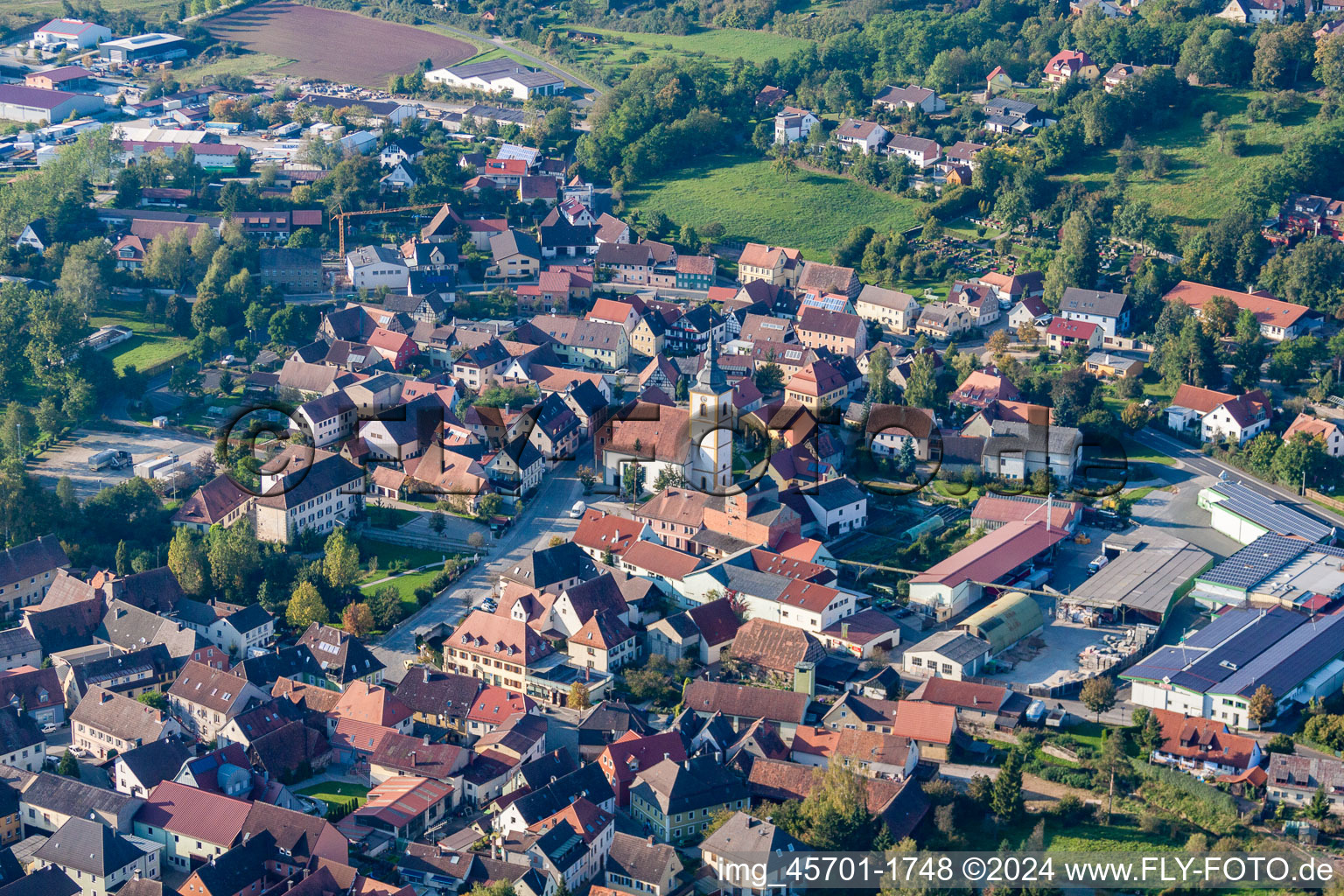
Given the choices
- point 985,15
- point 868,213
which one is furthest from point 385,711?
point 985,15

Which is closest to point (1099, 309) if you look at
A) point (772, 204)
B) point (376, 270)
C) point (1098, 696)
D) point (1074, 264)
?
point (1074, 264)

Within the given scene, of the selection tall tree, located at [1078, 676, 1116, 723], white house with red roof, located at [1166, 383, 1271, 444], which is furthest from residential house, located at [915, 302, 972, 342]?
tall tree, located at [1078, 676, 1116, 723]

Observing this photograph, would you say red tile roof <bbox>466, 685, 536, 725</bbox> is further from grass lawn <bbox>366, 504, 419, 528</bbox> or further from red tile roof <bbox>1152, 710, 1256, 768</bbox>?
red tile roof <bbox>1152, 710, 1256, 768</bbox>

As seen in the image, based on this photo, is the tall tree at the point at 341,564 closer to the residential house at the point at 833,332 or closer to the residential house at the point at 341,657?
the residential house at the point at 341,657

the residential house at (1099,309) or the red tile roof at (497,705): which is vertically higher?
the residential house at (1099,309)

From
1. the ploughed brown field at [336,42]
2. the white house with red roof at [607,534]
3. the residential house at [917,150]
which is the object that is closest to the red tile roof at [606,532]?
the white house with red roof at [607,534]
